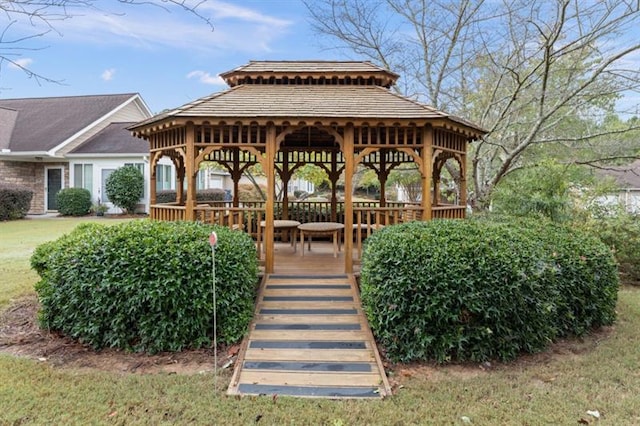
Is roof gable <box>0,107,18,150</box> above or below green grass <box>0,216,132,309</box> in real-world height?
above

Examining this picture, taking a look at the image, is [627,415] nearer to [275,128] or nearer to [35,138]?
[275,128]

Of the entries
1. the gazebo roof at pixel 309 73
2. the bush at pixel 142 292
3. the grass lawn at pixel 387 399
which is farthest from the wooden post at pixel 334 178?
the grass lawn at pixel 387 399

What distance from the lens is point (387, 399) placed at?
3744mm

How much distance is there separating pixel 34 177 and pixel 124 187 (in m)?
5.72

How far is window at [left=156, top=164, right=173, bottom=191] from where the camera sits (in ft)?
63.6

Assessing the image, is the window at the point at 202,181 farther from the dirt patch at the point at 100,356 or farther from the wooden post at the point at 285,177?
the dirt patch at the point at 100,356

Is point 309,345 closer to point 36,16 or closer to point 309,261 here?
point 309,261

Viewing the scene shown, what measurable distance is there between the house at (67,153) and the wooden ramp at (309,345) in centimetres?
1492

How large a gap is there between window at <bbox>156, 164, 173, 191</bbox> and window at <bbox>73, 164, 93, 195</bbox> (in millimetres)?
3123

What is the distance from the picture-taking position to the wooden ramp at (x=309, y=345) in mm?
3969

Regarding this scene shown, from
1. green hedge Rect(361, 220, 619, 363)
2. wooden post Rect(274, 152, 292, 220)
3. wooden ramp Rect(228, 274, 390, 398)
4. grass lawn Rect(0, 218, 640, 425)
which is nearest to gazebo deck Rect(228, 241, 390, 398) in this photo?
wooden ramp Rect(228, 274, 390, 398)

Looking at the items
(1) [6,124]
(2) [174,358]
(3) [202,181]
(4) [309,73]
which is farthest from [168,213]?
(1) [6,124]

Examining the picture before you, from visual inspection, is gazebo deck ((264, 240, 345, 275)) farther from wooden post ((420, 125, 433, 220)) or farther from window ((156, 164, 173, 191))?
window ((156, 164, 173, 191))

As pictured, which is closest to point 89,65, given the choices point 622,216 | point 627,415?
point 627,415
